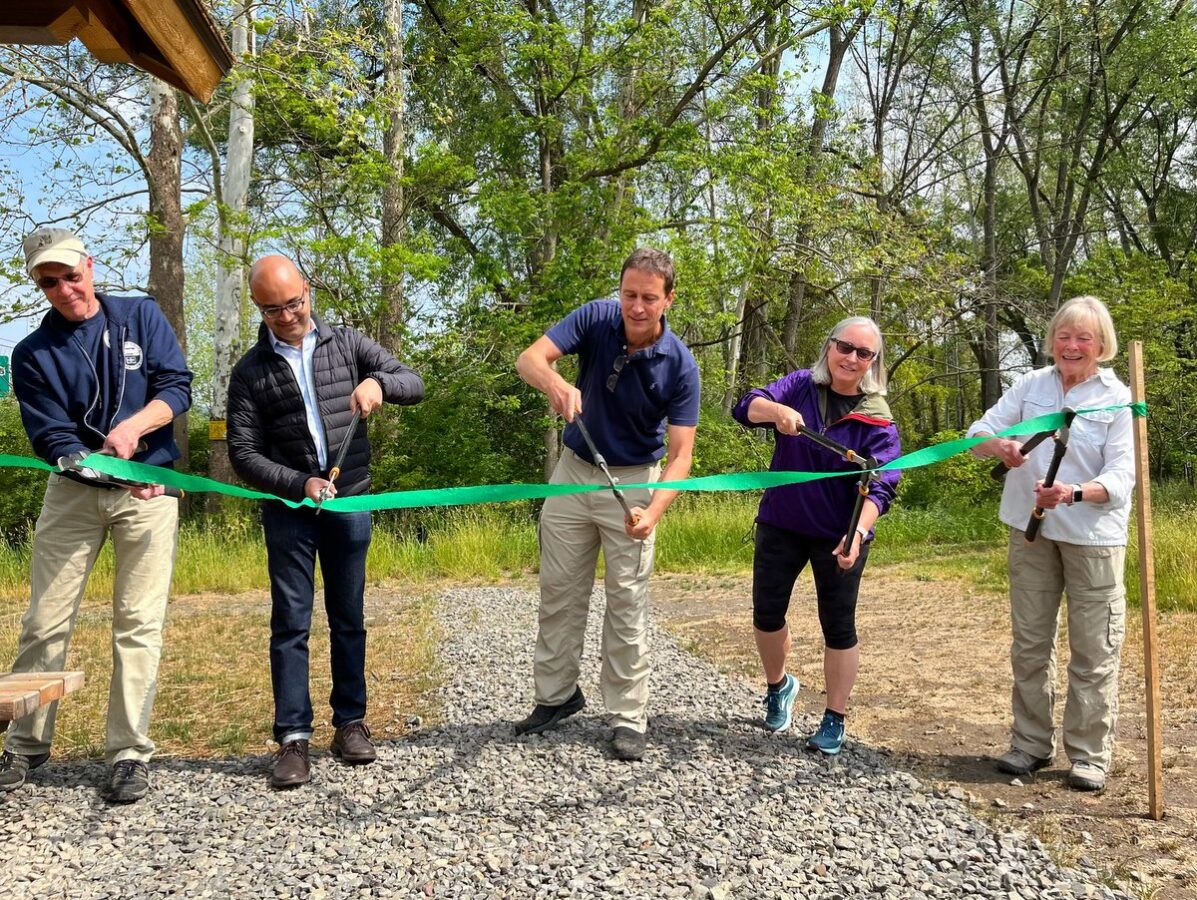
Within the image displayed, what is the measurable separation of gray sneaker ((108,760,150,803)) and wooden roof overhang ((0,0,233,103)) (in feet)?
8.42

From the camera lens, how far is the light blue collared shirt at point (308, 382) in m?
3.83

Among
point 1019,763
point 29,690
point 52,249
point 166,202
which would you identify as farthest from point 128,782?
point 166,202

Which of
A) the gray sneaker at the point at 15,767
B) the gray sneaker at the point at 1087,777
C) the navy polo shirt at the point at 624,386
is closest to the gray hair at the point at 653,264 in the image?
the navy polo shirt at the point at 624,386

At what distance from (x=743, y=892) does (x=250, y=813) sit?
1855 millimetres

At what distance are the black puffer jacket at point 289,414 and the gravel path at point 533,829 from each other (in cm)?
122

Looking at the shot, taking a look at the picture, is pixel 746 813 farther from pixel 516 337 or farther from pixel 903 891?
pixel 516 337

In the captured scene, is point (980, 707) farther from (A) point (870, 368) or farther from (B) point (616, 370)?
(B) point (616, 370)

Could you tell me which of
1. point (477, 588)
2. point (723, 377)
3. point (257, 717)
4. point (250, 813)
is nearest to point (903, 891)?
point (250, 813)

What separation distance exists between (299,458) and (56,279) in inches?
44.4

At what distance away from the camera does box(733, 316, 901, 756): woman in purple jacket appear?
3922mm

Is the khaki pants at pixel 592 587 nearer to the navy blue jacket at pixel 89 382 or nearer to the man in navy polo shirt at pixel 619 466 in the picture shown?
the man in navy polo shirt at pixel 619 466

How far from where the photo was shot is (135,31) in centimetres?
323

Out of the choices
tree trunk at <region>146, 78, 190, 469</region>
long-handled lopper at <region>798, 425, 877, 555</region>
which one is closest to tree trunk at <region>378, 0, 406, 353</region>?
tree trunk at <region>146, 78, 190, 469</region>

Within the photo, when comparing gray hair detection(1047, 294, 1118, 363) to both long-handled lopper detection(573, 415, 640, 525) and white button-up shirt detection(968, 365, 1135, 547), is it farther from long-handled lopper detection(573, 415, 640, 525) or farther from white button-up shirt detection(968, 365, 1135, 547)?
long-handled lopper detection(573, 415, 640, 525)
